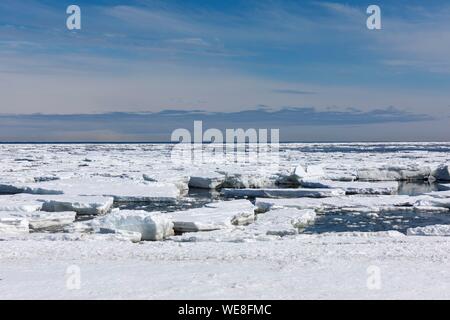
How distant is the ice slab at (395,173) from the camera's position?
22125 mm

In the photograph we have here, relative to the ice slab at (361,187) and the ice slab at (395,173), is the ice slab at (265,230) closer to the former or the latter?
the ice slab at (361,187)

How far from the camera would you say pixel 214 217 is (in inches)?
417

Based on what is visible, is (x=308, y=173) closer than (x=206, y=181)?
No

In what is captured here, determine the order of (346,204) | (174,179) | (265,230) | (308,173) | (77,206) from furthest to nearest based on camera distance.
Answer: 1. (308,173)
2. (174,179)
3. (346,204)
4. (77,206)
5. (265,230)

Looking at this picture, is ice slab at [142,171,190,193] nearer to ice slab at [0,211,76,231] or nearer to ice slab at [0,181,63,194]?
ice slab at [0,181,63,194]

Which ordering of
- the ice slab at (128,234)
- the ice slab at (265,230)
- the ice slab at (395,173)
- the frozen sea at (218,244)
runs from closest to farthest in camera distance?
the frozen sea at (218,244)
the ice slab at (265,230)
the ice slab at (128,234)
the ice slab at (395,173)

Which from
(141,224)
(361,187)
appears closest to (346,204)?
(361,187)

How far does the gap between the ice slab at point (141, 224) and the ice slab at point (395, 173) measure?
14.7 metres

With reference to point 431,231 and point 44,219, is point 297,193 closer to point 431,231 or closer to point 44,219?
point 431,231

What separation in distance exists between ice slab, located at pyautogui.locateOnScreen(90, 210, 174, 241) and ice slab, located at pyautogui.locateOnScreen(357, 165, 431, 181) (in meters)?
14.7

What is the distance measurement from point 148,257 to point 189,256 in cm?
52

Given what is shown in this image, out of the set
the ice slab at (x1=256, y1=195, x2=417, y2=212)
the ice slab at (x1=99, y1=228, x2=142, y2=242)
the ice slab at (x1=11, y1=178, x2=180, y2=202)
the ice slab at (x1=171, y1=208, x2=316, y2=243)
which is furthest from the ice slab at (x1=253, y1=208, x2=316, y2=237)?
the ice slab at (x1=11, y1=178, x2=180, y2=202)

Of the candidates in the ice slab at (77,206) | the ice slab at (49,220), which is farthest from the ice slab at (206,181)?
the ice slab at (49,220)

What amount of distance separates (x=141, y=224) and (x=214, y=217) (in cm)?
207
